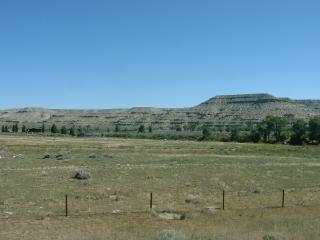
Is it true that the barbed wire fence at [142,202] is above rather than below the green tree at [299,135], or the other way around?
below

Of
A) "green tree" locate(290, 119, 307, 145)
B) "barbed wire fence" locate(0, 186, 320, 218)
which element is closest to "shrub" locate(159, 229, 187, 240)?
A: "barbed wire fence" locate(0, 186, 320, 218)

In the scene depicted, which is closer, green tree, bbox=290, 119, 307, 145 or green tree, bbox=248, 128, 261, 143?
green tree, bbox=290, 119, 307, 145

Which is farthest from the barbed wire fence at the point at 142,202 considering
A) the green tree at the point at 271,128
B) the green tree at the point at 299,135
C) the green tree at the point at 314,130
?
the green tree at the point at 271,128

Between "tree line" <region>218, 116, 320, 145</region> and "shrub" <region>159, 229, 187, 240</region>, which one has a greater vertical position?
"tree line" <region>218, 116, 320, 145</region>

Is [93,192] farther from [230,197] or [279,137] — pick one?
[279,137]

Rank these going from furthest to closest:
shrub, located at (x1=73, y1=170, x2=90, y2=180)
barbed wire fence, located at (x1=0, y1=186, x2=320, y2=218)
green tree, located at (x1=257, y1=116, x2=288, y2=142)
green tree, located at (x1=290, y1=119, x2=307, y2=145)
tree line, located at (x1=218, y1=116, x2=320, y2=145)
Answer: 1. green tree, located at (x1=257, y1=116, x2=288, y2=142)
2. green tree, located at (x1=290, y1=119, x2=307, y2=145)
3. tree line, located at (x1=218, y1=116, x2=320, y2=145)
4. shrub, located at (x1=73, y1=170, x2=90, y2=180)
5. barbed wire fence, located at (x1=0, y1=186, x2=320, y2=218)

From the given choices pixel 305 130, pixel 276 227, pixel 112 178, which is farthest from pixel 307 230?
pixel 305 130

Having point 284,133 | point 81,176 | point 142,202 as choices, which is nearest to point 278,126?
point 284,133

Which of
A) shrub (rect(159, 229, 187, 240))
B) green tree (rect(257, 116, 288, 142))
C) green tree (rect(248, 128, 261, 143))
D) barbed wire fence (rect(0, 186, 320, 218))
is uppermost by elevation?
green tree (rect(257, 116, 288, 142))

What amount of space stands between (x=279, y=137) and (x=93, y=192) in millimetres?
120355

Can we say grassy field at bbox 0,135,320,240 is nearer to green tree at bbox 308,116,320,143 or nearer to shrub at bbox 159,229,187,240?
shrub at bbox 159,229,187,240

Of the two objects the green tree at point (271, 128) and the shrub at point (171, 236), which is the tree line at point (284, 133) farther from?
the shrub at point (171, 236)

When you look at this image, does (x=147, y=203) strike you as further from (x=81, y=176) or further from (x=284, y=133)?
(x=284, y=133)

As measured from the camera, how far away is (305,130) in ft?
458
